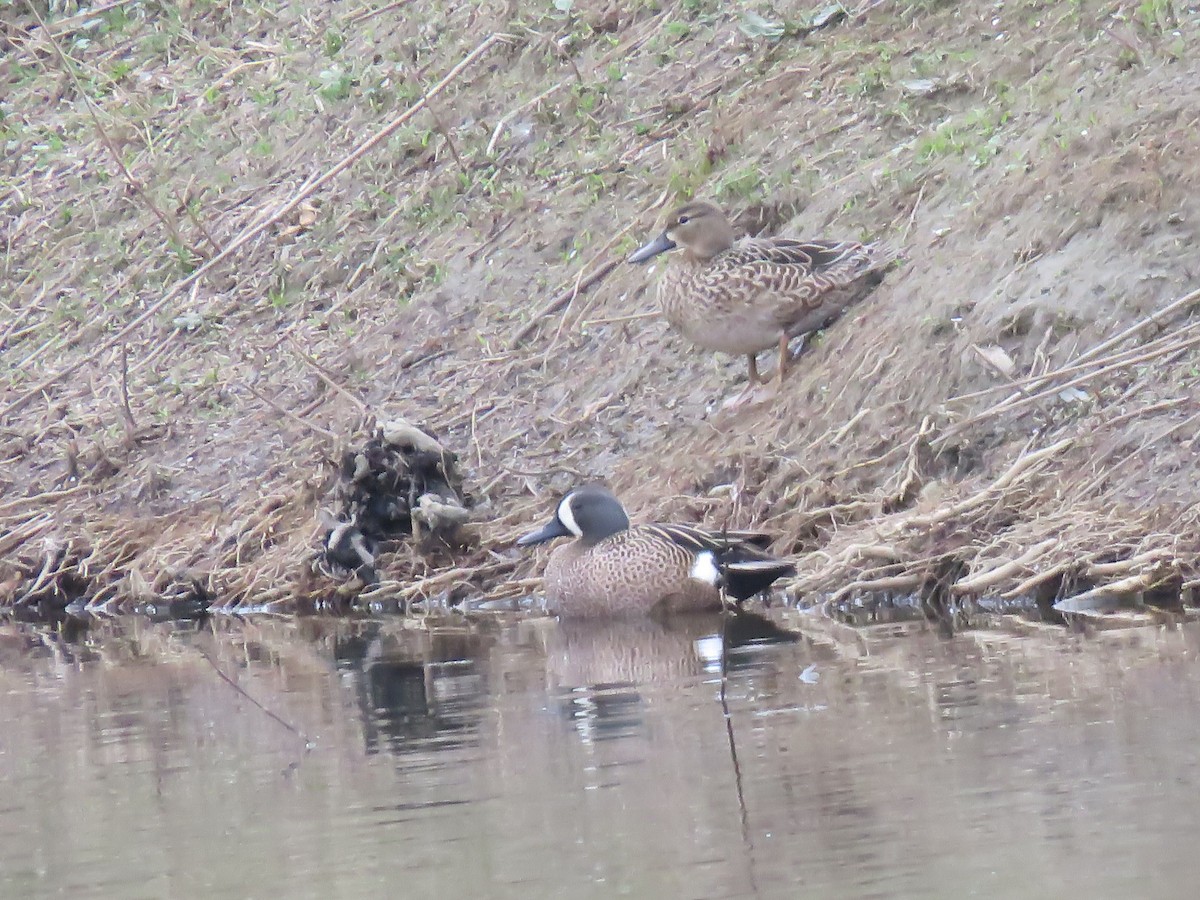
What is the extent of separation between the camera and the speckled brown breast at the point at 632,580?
34.4 feet

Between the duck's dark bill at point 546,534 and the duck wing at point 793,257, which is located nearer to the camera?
the duck's dark bill at point 546,534

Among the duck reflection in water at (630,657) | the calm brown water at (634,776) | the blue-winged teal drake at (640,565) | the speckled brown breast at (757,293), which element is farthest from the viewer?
the speckled brown breast at (757,293)

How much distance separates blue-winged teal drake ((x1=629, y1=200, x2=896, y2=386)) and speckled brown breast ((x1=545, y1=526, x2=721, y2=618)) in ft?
5.31

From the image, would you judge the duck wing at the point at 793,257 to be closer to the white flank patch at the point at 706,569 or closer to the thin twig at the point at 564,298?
the thin twig at the point at 564,298

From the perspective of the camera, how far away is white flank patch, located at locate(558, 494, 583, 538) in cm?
1102

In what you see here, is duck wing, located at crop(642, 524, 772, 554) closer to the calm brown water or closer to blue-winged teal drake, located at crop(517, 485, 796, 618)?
blue-winged teal drake, located at crop(517, 485, 796, 618)

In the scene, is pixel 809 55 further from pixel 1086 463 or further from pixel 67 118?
pixel 67 118

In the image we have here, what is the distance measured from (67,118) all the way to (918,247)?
412 inches

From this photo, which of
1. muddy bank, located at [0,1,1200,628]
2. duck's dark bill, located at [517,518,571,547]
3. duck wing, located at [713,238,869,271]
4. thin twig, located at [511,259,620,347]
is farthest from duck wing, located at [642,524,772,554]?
thin twig, located at [511,259,620,347]

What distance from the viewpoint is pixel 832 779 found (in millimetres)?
5789

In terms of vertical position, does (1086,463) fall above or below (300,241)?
below

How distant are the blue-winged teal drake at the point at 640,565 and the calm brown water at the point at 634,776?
3.36 feet

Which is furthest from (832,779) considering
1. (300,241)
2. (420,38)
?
(420,38)

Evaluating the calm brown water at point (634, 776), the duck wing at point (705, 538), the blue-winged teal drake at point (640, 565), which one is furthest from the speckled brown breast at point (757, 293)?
the calm brown water at point (634, 776)
